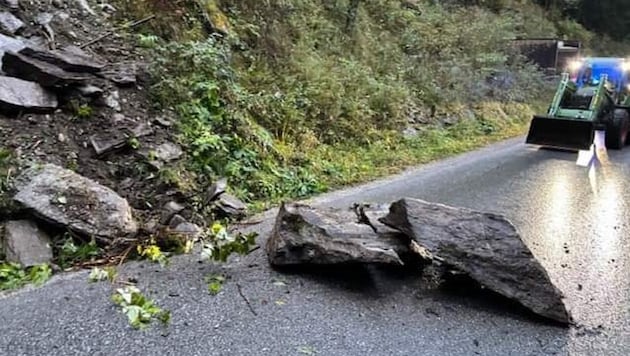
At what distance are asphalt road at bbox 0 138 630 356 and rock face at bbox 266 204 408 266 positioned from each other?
0.15m

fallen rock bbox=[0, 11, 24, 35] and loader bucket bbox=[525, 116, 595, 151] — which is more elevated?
fallen rock bbox=[0, 11, 24, 35]

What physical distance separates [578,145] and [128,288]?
796 centimetres

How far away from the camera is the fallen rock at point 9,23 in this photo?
17.3 ft

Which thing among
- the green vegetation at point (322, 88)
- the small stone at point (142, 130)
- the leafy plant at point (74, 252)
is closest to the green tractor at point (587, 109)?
the green vegetation at point (322, 88)

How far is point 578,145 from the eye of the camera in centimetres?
872

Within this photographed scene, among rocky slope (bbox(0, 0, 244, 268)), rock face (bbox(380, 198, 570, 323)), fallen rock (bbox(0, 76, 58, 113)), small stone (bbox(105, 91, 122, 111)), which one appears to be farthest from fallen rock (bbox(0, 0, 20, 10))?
rock face (bbox(380, 198, 570, 323))

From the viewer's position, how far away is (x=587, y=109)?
9055 millimetres

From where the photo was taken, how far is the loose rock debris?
3059 millimetres

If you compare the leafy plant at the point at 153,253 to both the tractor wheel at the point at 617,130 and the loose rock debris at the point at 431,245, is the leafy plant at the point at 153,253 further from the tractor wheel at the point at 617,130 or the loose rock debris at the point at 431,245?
the tractor wheel at the point at 617,130

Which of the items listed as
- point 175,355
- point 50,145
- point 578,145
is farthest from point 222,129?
point 578,145

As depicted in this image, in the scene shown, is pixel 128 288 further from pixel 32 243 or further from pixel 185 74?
pixel 185 74

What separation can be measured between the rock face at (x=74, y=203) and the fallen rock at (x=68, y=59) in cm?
133

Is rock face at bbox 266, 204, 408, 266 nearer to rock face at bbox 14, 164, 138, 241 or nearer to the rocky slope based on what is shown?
the rocky slope

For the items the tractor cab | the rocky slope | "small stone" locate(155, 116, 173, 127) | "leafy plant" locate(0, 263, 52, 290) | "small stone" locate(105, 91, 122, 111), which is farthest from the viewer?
the tractor cab
